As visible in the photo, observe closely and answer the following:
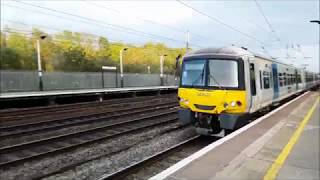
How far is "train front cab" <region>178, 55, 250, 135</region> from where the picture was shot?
34.0 ft

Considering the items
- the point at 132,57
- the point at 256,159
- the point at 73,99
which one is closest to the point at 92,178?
the point at 256,159

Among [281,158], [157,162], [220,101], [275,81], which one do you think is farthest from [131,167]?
[275,81]

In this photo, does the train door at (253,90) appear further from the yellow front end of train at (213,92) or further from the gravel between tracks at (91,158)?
the gravel between tracks at (91,158)

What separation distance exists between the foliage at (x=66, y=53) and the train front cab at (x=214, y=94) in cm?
3191

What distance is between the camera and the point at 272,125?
11406 mm

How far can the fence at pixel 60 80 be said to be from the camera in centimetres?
3041

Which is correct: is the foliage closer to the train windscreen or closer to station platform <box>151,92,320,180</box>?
the train windscreen

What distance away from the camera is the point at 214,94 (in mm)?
10469

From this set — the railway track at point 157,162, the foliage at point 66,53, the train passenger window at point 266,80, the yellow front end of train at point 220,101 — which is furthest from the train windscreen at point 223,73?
the foliage at point 66,53

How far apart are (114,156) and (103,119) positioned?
674 centimetres

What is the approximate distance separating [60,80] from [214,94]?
1040 inches

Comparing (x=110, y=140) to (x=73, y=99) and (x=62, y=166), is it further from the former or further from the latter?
(x=73, y=99)

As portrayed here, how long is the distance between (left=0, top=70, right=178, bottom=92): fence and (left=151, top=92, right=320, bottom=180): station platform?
80.6 ft

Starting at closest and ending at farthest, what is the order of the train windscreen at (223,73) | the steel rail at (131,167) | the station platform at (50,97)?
the steel rail at (131,167) < the train windscreen at (223,73) < the station platform at (50,97)
